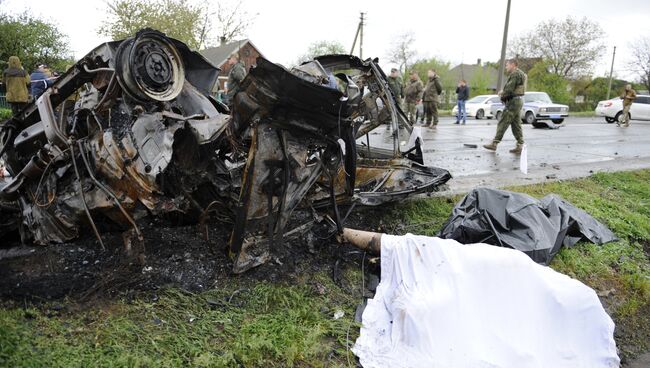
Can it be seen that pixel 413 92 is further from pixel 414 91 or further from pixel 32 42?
pixel 32 42

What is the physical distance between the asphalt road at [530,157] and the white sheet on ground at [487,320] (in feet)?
7.31

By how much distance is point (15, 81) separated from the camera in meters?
9.45

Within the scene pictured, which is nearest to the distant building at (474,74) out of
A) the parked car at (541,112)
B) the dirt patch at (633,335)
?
the parked car at (541,112)

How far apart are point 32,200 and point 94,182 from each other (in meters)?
0.75

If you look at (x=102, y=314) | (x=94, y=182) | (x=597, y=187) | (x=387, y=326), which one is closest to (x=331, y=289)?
(x=387, y=326)

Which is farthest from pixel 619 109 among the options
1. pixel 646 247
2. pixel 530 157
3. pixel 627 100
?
pixel 646 247

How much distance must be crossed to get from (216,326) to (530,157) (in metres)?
7.87

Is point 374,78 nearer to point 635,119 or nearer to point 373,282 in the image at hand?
point 373,282

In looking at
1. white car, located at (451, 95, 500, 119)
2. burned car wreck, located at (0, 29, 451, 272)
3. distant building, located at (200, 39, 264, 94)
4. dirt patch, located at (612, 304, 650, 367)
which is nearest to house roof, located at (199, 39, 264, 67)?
distant building, located at (200, 39, 264, 94)

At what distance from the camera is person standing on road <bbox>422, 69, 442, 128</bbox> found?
42.4 ft

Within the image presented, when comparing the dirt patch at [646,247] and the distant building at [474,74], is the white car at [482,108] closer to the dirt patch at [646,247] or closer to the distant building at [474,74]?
the dirt patch at [646,247]

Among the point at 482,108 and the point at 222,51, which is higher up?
the point at 222,51

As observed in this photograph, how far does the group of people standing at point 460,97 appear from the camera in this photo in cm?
840

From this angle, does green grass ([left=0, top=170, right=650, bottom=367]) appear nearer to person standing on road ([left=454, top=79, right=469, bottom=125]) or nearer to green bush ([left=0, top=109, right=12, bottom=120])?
person standing on road ([left=454, top=79, right=469, bottom=125])
